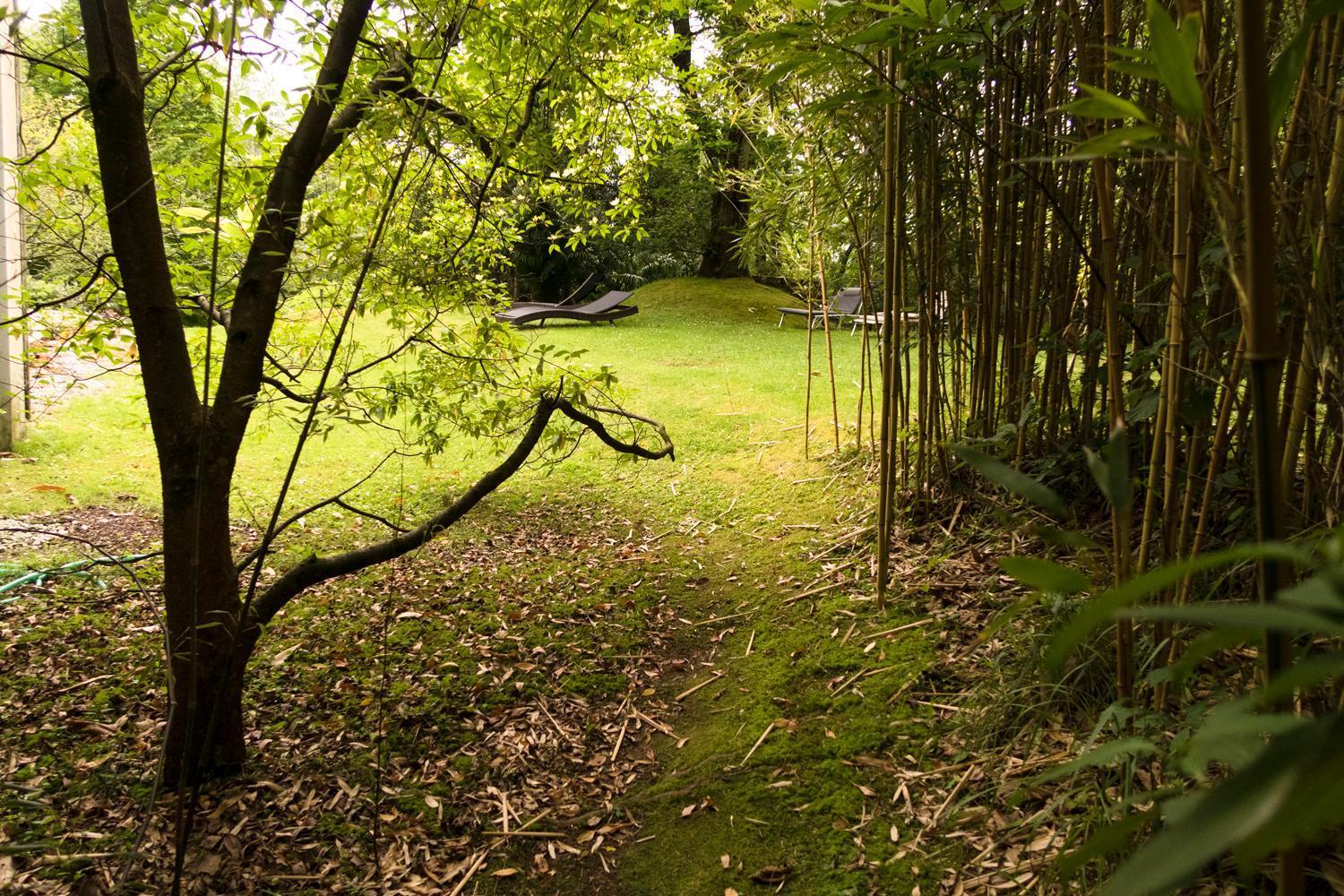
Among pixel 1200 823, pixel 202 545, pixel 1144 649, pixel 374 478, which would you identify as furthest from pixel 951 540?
pixel 374 478

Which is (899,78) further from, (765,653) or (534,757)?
(534,757)

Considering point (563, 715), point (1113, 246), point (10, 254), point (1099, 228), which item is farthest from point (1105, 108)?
point (10, 254)

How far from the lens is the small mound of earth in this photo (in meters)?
3.58

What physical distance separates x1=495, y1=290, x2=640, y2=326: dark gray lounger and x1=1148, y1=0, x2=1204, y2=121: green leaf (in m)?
9.88

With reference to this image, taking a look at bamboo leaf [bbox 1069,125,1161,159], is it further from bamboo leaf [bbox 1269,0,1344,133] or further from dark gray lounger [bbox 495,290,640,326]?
dark gray lounger [bbox 495,290,640,326]

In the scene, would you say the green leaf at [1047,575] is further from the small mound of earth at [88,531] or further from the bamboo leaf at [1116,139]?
the small mound of earth at [88,531]

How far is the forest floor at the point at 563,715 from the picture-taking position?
180cm

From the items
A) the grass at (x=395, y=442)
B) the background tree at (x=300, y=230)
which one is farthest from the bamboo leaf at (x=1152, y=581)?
the grass at (x=395, y=442)

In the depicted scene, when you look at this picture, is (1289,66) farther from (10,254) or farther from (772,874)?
(10,254)

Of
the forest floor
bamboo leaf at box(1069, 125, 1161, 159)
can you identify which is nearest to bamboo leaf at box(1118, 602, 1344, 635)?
bamboo leaf at box(1069, 125, 1161, 159)

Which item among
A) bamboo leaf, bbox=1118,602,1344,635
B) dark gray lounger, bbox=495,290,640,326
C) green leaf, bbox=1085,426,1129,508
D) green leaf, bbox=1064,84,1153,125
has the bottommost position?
bamboo leaf, bbox=1118,602,1344,635

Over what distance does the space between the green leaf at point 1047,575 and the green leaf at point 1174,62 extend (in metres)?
0.27

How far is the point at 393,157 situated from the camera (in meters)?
2.30

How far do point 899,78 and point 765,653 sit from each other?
185 centimetres
